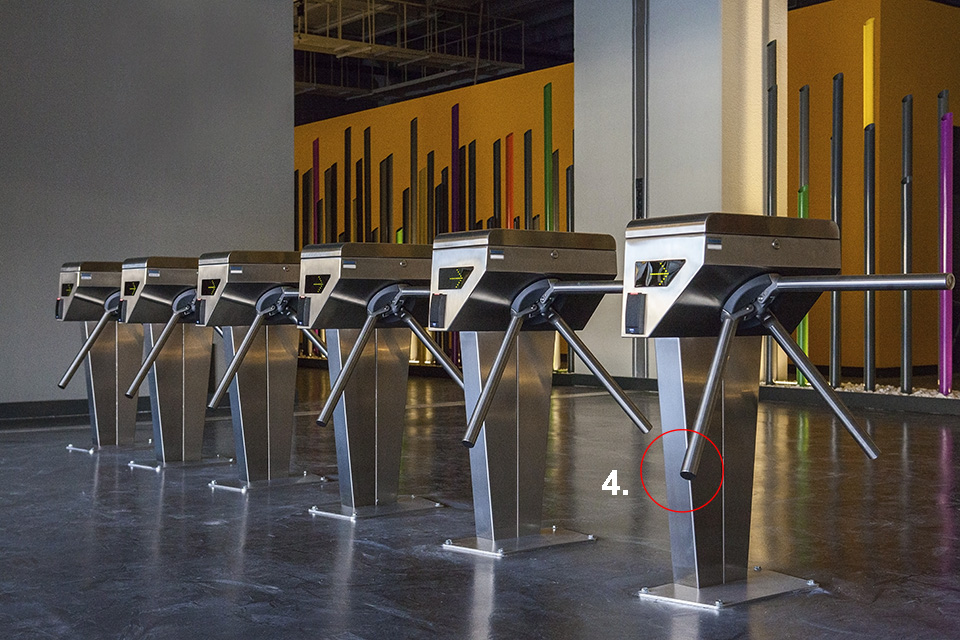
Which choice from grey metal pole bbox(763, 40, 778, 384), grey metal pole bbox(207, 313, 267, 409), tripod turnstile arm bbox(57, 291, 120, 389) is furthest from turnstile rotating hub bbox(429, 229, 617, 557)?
grey metal pole bbox(763, 40, 778, 384)

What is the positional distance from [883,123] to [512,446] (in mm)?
6237

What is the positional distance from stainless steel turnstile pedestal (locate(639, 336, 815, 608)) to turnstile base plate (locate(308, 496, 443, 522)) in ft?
3.55

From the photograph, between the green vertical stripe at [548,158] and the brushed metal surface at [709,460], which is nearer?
the brushed metal surface at [709,460]

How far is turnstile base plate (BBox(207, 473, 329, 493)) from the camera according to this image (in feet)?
12.0

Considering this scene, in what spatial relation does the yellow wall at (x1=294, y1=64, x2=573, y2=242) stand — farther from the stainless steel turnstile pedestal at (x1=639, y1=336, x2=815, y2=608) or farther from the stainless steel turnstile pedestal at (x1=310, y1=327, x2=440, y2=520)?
the stainless steel turnstile pedestal at (x1=639, y1=336, x2=815, y2=608)

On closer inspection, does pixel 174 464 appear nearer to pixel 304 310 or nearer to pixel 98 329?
pixel 98 329

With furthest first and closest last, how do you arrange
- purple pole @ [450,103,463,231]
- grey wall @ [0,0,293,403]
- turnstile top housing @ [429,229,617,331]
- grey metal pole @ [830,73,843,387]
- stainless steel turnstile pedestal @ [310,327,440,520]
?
purple pole @ [450,103,463,231] → grey metal pole @ [830,73,843,387] → grey wall @ [0,0,293,403] → stainless steel turnstile pedestal @ [310,327,440,520] → turnstile top housing @ [429,229,617,331]

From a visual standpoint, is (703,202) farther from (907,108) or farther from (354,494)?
(354,494)

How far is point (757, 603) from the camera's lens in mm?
2225

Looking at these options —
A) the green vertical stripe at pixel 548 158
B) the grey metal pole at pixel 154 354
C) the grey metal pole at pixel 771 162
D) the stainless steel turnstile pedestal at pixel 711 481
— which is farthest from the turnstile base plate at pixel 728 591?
the green vertical stripe at pixel 548 158

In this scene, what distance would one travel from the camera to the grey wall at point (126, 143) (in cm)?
587

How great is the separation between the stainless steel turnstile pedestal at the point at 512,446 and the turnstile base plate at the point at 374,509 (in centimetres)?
44

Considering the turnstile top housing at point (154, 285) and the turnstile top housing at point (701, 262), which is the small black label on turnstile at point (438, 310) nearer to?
the turnstile top housing at point (701, 262)

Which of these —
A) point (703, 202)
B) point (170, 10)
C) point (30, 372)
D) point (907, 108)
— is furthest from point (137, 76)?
point (907, 108)
